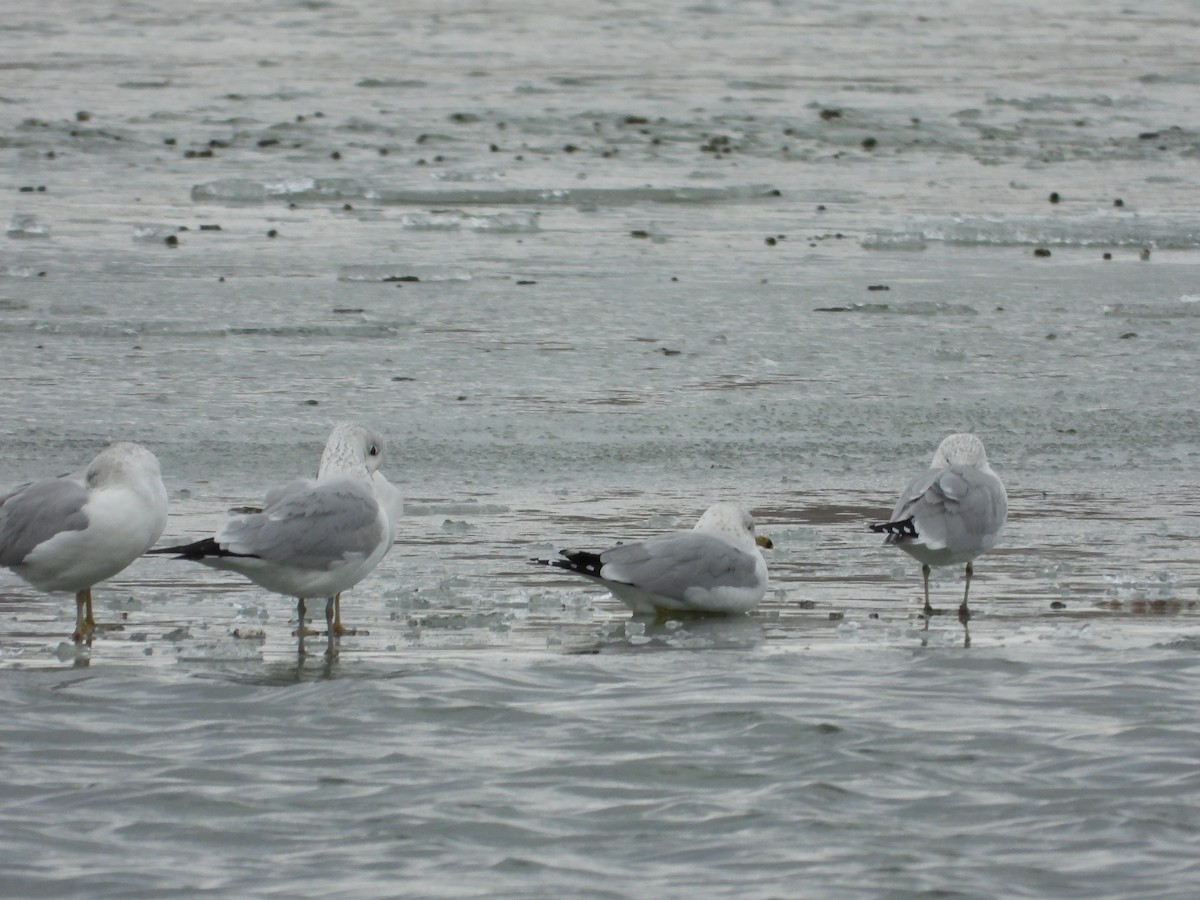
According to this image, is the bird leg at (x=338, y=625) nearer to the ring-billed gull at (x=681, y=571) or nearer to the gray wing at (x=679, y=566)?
the ring-billed gull at (x=681, y=571)

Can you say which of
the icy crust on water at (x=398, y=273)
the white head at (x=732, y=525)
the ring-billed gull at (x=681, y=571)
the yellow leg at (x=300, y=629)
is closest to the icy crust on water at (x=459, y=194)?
the icy crust on water at (x=398, y=273)

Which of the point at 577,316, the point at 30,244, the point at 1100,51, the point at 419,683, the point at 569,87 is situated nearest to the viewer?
the point at 419,683

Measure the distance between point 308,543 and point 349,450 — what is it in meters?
0.66

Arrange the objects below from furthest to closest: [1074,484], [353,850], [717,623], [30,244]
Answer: [30,244]
[1074,484]
[717,623]
[353,850]

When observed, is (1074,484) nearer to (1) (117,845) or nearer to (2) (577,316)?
(2) (577,316)

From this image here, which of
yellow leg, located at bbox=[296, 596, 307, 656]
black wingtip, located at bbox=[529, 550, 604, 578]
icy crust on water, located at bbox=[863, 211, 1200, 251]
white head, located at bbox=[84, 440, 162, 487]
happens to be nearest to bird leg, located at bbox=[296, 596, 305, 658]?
yellow leg, located at bbox=[296, 596, 307, 656]

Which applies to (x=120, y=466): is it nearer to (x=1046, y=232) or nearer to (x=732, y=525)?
(x=732, y=525)

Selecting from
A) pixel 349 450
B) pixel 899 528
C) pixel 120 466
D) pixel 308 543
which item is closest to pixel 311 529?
pixel 308 543

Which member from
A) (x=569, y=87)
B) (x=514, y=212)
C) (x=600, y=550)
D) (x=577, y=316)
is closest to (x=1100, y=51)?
(x=569, y=87)

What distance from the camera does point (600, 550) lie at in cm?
748

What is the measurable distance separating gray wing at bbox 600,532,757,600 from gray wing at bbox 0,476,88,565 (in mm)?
1830

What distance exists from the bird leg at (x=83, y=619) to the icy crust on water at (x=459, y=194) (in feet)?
32.4

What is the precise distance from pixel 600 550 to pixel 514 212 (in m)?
8.82

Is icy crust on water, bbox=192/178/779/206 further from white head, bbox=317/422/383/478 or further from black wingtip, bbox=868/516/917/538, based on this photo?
black wingtip, bbox=868/516/917/538
